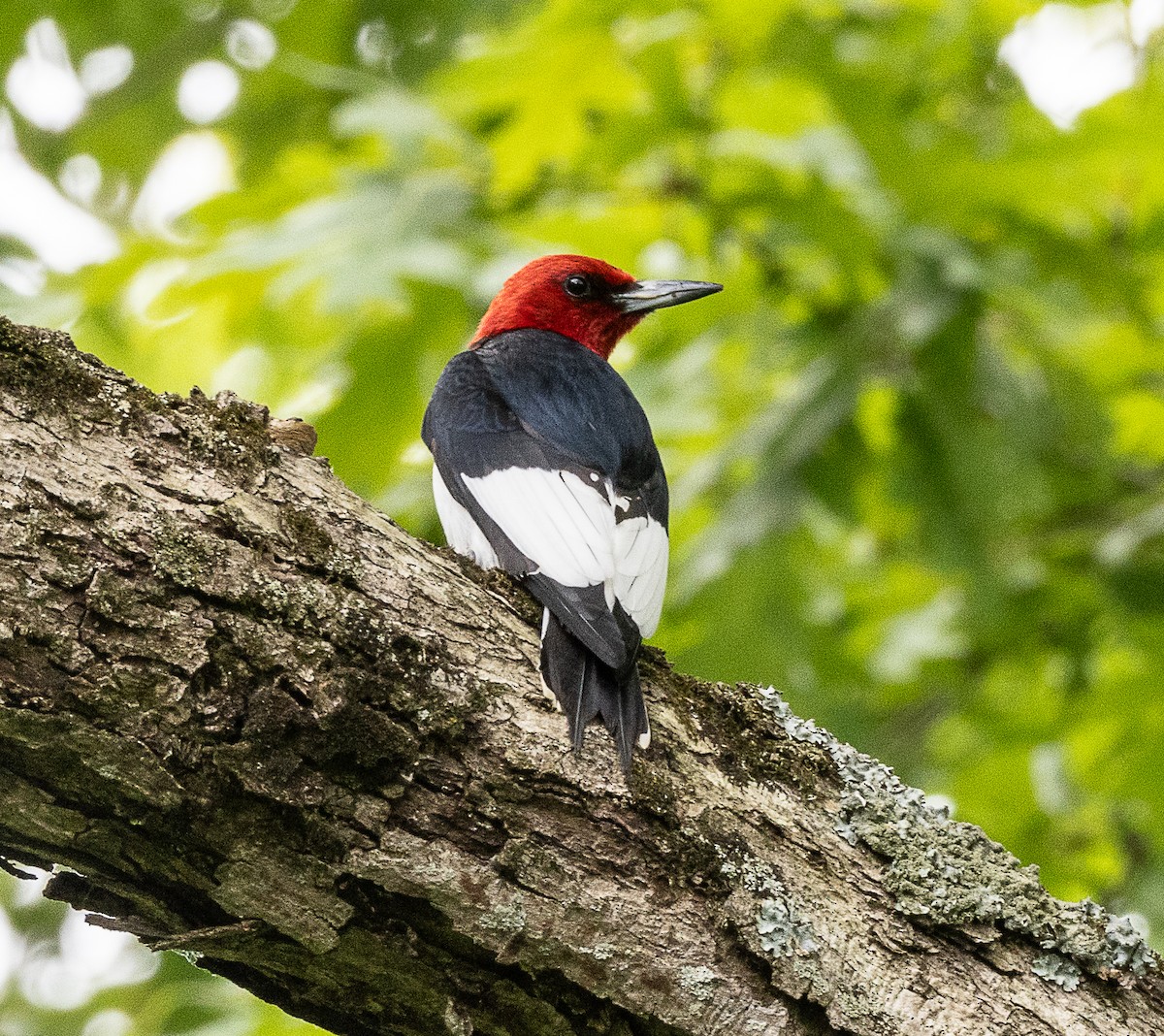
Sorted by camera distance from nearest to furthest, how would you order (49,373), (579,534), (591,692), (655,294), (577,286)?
(49,373) → (591,692) → (579,534) → (655,294) → (577,286)

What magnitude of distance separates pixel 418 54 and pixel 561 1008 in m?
4.53

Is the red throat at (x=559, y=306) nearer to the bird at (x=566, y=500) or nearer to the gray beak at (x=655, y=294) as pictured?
the gray beak at (x=655, y=294)

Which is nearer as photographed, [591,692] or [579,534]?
[591,692]

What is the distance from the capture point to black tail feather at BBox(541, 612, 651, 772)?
2256 millimetres

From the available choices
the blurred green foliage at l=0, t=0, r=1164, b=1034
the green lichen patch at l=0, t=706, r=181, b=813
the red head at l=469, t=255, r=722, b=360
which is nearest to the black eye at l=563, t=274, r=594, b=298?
the red head at l=469, t=255, r=722, b=360

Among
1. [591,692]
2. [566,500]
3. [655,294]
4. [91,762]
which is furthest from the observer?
[655,294]

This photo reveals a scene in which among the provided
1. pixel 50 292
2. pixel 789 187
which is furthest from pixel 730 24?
pixel 50 292

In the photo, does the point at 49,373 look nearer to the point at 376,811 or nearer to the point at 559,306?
the point at 376,811

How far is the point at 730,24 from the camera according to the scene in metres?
4.48

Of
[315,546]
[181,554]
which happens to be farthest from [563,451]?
[181,554]

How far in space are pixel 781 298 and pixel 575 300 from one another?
3.09 feet

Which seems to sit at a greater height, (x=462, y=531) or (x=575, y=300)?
(x=575, y=300)

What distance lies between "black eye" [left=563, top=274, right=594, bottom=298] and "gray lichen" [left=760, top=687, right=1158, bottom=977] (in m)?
2.71

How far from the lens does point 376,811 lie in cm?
203
